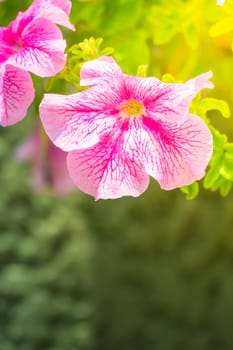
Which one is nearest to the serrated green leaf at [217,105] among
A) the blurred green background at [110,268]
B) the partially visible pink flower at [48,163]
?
the partially visible pink flower at [48,163]

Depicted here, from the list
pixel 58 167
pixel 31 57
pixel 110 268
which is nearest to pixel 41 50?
pixel 31 57

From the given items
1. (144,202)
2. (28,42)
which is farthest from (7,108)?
(144,202)

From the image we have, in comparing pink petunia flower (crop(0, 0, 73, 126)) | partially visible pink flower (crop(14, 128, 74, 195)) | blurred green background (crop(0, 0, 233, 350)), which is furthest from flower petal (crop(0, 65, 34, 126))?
blurred green background (crop(0, 0, 233, 350))

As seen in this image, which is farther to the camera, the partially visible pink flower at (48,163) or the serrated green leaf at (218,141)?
the partially visible pink flower at (48,163)

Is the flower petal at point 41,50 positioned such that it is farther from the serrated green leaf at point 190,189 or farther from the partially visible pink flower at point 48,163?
the partially visible pink flower at point 48,163

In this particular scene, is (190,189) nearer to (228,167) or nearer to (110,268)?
(228,167)

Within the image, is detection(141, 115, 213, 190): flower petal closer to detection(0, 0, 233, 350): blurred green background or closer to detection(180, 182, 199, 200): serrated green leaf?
detection(180, 182, 199, 200): serrated green leaf

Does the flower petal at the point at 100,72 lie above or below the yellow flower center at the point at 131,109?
above

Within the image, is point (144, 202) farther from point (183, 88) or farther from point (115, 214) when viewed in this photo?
point (183, 88)
